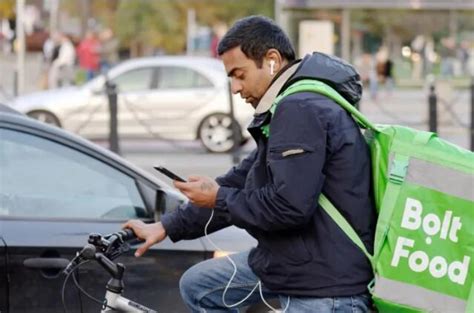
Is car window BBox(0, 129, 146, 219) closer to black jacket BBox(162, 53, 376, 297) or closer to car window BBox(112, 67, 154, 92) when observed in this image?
black jacket BBox(162, 53, 376, 297)

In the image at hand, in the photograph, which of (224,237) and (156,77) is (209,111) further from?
(224,237)

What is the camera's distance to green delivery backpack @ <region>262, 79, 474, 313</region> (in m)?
3.24

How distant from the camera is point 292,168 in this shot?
321cm

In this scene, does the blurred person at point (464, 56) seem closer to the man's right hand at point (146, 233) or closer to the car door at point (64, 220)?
the car door at point (64, 220)

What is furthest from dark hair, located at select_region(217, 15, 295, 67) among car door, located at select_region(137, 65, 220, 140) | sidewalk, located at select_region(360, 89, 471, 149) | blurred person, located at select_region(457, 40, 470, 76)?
blurred person, located at select_region(457, 40, 470, 76)

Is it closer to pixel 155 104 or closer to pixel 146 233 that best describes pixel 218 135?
pixel 155 104

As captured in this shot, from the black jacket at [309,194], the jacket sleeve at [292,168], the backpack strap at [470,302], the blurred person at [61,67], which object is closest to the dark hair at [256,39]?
the black jacket at [309,194]

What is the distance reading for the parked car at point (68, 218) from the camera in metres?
4.52

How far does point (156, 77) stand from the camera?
59.7ft

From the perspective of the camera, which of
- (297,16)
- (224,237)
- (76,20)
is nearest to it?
(224,237)

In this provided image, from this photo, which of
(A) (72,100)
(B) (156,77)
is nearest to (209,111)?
(B) (156,77)

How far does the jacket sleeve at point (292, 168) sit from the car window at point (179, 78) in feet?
48.4

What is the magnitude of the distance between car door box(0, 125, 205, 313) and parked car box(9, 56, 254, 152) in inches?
495

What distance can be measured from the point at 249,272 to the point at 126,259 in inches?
40.4
